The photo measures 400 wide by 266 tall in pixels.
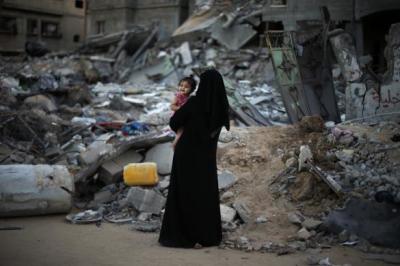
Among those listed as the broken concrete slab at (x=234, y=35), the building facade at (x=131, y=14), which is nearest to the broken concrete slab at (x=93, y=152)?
the broken concrete slab at (x=234, y=35)

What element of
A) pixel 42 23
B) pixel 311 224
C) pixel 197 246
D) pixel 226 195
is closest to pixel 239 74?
pixel 226 195

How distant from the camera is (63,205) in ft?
18.4

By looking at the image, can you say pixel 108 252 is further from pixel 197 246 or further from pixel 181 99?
pixel 181 99

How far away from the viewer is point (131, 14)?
2783 centimetres

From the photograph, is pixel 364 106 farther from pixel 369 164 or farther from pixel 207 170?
pixel 207 170

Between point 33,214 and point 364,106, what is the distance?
216 inches

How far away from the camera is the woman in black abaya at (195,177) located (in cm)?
459

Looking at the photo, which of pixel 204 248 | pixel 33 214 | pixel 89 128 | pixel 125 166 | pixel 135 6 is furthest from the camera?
pixel 135 6

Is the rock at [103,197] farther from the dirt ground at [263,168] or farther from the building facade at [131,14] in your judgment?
the building facade at [131,14]

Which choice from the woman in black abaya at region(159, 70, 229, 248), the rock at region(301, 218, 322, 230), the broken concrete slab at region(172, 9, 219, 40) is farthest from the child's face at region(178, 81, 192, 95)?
the broken concrete slab at region(172, 9, 219, 40)

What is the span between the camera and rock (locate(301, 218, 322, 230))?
4.93 m

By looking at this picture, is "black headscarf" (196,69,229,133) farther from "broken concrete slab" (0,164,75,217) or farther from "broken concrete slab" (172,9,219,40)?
"broken concrete slab" (172,9,219,40)

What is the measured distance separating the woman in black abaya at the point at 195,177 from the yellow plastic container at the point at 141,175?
1493 mm

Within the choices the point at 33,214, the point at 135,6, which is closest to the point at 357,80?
the point at 33,214
